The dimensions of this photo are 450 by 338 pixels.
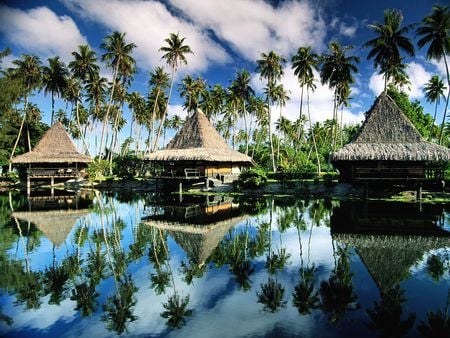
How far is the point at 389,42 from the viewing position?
2984 centimetres

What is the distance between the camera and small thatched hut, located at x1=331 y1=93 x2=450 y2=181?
68.2 ft

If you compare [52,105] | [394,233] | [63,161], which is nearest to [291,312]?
[394,233]

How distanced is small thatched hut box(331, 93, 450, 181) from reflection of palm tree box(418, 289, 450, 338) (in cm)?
1656

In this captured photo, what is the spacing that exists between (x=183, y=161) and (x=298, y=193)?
456 inches

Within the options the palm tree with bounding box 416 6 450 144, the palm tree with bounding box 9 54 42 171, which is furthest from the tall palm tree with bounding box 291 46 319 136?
the palm tree with bounding box 9 54 42 171

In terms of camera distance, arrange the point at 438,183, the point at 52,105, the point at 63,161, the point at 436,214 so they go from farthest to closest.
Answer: the point at 52,105 → the point at 63,161 → the point at 438,183 → the point at 436,214

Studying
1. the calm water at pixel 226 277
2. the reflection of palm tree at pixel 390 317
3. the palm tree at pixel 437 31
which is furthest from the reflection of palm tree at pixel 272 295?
the palm tree at pixel 437 31

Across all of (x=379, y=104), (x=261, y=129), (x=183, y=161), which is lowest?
(x=183, y=161)

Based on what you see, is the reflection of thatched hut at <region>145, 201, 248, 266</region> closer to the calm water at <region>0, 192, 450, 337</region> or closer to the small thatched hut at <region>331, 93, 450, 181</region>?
the calm water at <region>0, 192, 450, 337</region>

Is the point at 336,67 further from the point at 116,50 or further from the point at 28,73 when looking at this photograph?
the point at 28,73

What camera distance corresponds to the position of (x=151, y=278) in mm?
7832

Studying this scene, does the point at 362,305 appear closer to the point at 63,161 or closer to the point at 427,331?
the point at 427,331

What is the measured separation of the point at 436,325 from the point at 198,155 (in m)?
23.1

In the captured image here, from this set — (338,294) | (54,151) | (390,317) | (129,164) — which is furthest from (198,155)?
(390,317)
